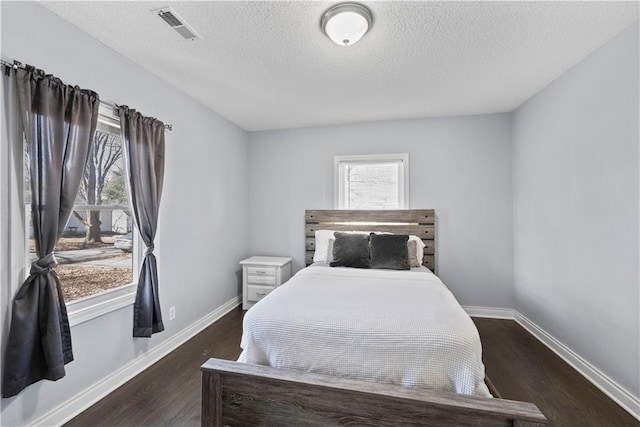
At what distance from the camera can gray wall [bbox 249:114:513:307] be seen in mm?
3318

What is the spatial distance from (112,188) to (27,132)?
0.70 metres

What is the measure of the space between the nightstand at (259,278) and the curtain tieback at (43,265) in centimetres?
205

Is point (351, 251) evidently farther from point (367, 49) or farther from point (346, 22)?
point (346, 22)

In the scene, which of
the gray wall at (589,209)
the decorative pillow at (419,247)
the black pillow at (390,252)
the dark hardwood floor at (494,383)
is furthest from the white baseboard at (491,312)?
the black pillow at (390,252)

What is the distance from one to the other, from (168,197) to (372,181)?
2.34 m

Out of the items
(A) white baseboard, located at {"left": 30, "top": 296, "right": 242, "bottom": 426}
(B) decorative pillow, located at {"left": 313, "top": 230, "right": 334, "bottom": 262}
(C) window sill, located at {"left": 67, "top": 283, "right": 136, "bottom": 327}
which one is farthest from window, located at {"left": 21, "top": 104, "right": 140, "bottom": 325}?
(B) decorative pillow, located at {"left": 313, "top": 230, "right": 334, "bottom": 262}

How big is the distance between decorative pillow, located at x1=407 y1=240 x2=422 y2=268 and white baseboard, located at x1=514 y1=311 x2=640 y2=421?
1.26 metres

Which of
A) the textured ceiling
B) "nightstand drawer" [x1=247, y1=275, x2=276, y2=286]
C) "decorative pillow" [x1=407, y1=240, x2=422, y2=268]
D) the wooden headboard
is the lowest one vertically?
"nightstand drawer" [x1=247, y1=275, x2=276, y2=286]

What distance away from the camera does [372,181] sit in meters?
3.68

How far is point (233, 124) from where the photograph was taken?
370 centimetres

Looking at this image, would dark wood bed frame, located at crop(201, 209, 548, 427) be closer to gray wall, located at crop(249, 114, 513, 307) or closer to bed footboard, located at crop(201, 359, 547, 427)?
bed footboard, located at crop(201, 359, 547, 427)

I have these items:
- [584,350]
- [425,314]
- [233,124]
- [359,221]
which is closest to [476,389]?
[425,314]

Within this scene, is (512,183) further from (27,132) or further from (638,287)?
(27,132)

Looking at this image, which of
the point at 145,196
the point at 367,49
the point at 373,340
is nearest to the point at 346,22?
the point at 367,49
